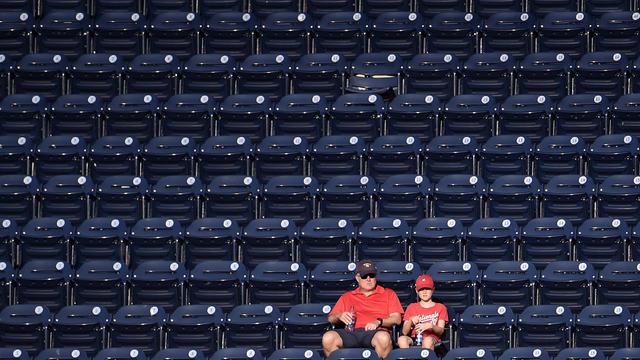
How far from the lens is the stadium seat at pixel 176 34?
14.5m

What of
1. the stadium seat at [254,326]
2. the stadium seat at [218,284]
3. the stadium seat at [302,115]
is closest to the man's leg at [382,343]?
the stadium seat at [254,326]

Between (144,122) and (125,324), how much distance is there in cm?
270

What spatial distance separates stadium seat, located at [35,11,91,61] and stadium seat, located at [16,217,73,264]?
8.49ft

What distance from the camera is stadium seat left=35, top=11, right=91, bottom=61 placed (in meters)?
14.7

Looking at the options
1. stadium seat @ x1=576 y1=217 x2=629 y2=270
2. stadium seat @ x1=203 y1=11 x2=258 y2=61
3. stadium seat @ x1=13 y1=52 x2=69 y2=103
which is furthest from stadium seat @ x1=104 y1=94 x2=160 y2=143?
stadium seat @ x1=576 y1=217 x2=629 y2=270

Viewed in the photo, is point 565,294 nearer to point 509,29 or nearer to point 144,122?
point 509,29

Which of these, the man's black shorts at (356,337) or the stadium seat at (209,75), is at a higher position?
the stadium seat at (209,75)

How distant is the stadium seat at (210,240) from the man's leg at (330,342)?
184 centimetres

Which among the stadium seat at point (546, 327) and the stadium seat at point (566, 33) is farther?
the stadium seat at point (566, 33)

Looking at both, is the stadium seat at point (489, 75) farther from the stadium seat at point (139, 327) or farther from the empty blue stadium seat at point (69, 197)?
the stadium seat at point (139, 327)

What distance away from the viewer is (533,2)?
48.6ft

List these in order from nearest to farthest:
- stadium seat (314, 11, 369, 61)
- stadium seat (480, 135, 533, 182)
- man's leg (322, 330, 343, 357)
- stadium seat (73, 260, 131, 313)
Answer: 1. man's leg (322, 330, 343, 357)
2. stadium seat (73, 260, 131, 313)
3. stadium seat (480, 135, 533, 182)
4. stadium seat (314, 11, 369, 61)

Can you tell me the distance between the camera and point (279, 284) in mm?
12172

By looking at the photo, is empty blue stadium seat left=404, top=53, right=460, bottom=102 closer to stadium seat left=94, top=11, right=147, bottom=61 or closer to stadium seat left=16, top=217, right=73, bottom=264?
stadium seat left=94, top=11, right=147, bottom=61
